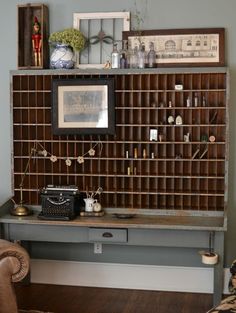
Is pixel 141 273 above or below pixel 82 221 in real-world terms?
below

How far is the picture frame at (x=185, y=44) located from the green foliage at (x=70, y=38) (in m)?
0.36

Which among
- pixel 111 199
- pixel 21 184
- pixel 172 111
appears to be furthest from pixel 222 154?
pixel 21 184

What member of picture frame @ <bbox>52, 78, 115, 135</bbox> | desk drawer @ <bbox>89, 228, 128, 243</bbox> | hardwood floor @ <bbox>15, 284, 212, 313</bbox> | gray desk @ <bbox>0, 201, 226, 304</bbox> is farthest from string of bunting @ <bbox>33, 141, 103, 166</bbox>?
hardwood floor @ <bbox>15, 284, 212, 313</bbox>

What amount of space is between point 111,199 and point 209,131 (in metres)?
0.93

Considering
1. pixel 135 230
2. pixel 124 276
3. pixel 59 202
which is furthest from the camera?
pixel 124 276

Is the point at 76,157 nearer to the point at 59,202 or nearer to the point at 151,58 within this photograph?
the point at 59,202

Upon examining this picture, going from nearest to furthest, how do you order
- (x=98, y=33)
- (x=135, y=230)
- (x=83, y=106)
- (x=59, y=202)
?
(x=135, y=230) < (x=59, y=202) < (x=83, y=106) < (x=98, y=33)

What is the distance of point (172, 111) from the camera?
399 cm

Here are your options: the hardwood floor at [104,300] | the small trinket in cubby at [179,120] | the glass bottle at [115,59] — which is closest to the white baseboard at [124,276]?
the hardwood floor at [104,300]

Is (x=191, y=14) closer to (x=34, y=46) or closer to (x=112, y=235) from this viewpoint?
(x=34, y=46)

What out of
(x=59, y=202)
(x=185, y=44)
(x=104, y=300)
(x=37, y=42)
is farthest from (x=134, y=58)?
(x=104, y=300)

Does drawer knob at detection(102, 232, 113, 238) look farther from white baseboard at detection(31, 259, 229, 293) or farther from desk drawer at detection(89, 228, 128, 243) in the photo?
white baseboard at detection(31, 259, 229, 293)

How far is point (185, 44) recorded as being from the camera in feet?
13.0

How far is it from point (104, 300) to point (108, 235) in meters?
0.55
